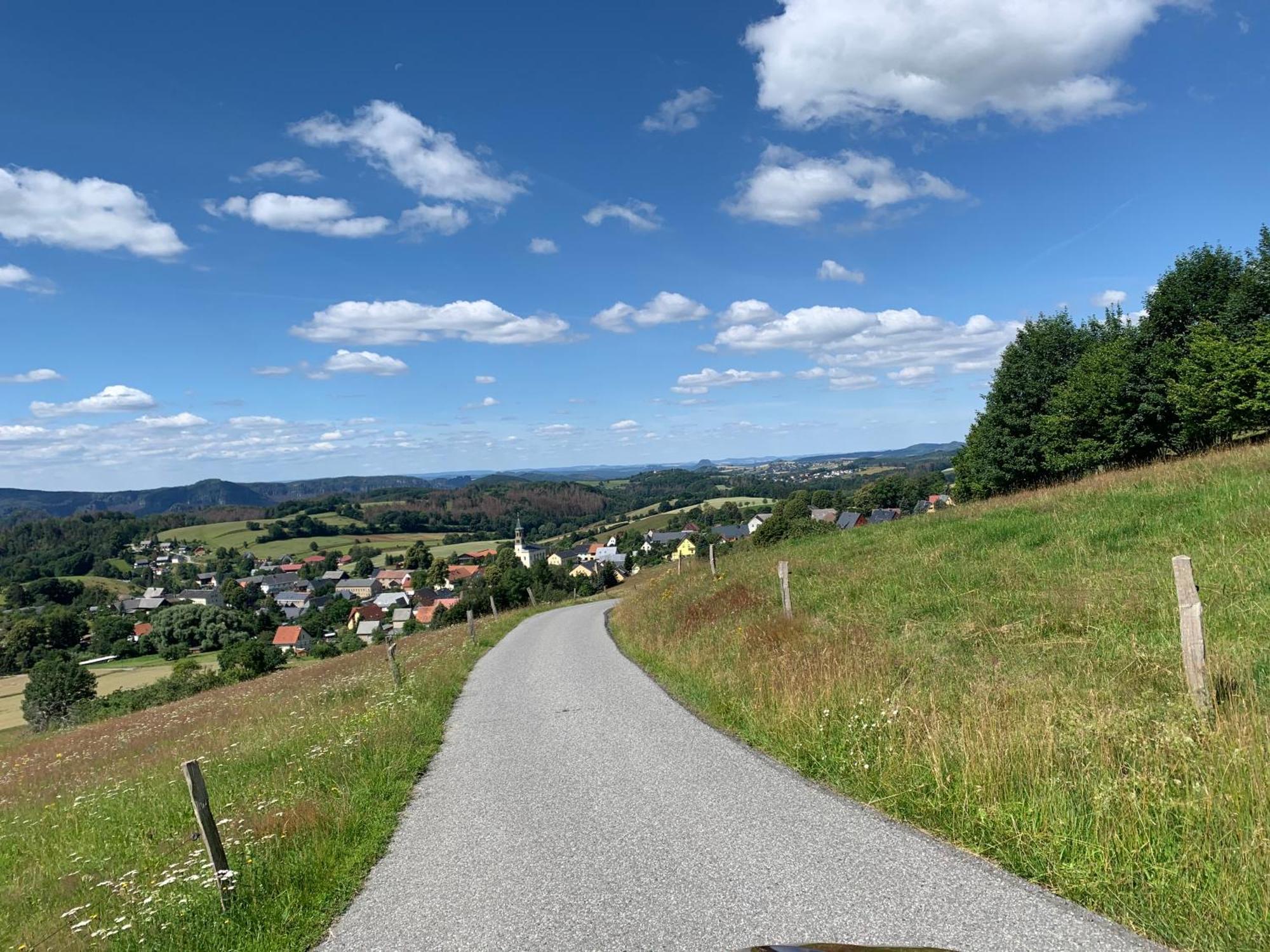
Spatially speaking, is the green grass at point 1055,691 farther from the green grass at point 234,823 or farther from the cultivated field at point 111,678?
the cultivated field at point 111,678

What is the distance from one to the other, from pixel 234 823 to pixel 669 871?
445 cm

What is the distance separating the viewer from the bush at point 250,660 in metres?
49.2

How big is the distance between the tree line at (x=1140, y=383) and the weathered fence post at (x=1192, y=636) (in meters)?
31.4

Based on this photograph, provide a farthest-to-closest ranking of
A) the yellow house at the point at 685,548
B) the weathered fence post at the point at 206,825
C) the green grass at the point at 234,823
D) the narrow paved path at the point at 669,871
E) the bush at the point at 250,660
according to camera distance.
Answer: the yellow house at the point at 685,548 → the bush at the point at 250,660 → the weathered fence post at the point at 206,825 → the green grass at the point at 234,823 → the narrow paved path at the point at 669,871

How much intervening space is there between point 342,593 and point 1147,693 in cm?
13454

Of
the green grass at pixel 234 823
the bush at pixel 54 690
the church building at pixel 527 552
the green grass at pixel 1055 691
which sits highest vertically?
the green grass at pixel 1055 691

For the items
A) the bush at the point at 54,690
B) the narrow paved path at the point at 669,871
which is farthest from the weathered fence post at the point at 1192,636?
the bush at the point at 54,690

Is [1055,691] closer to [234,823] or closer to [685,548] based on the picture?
[234,823]

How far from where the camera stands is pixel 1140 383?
38.2 m

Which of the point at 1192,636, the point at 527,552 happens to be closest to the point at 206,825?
the point at 1192,636

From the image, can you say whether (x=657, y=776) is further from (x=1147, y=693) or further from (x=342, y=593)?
(x=342, y=593)

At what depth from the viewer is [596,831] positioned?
216 inches

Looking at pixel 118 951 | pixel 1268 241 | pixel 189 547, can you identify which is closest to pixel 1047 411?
pixel 1268 241

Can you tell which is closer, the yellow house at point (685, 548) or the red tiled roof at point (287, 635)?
the red tiled roof at point (287, 635)
